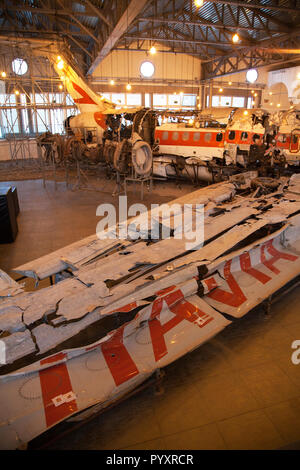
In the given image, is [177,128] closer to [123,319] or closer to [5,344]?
[123,319]

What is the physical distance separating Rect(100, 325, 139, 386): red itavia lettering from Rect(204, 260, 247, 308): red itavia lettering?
149cm

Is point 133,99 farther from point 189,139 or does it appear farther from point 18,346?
point 18,346

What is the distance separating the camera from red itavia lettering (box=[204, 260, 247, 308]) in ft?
13.8

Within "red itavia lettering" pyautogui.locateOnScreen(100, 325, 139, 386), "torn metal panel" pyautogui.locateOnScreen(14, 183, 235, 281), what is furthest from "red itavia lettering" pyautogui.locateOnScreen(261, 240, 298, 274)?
"red itavia lettering" pyautogui.locateOnScreen(100, 325, 139, 386)

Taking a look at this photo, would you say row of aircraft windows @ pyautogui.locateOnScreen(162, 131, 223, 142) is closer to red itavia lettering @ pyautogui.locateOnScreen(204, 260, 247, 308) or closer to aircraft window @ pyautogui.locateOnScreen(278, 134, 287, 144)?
aircraft window @ pyautogui.locateOnScreen(278, 134, 287, 144)

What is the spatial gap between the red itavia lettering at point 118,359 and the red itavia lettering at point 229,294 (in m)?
1.49

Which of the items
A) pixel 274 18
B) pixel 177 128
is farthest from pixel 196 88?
pixel 177 128

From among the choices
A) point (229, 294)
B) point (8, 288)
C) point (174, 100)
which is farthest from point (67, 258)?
point (174, 100)

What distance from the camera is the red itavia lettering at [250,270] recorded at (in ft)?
15.6

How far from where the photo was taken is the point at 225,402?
3379 millimetres

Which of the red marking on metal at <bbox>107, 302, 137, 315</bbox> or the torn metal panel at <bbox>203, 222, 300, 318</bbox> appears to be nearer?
the red marking on metal at <bbox>107, 302, 137, 315</bbox>

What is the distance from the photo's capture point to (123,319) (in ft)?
12.9

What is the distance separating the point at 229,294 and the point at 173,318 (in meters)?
0.99

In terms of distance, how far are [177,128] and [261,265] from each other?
11.1 meters
